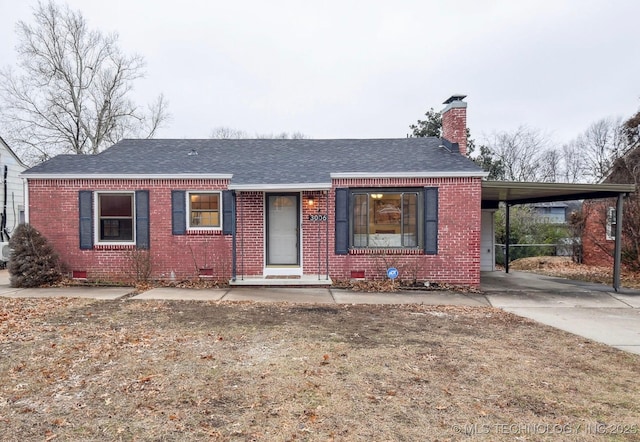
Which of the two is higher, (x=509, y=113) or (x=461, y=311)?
(x=509, y=113)

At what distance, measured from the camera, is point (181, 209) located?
394 inches

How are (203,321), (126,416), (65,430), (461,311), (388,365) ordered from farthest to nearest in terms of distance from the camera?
(461,311), (203,321), (388,365), (126,416), (65,430)

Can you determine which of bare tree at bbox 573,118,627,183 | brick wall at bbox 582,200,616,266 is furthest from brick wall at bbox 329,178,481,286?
bare tree at bbox 573,118,627,183

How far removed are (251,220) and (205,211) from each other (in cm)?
125

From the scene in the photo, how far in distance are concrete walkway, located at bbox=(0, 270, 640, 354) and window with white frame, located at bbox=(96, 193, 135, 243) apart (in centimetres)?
147

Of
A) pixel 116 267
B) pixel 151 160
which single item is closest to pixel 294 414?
pixel 116 267

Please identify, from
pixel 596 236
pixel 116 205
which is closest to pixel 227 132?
pixel 116 205

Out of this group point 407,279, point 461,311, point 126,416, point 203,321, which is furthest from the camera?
point 407,279

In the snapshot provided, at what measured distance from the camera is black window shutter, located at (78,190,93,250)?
9.99m

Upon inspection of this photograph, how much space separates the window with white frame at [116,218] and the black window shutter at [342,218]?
17.9ft

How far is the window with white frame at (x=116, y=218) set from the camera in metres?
10.2

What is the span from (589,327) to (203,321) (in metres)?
6.48

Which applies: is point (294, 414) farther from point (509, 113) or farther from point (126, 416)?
point (509, 113)

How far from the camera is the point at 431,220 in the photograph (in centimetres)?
984
